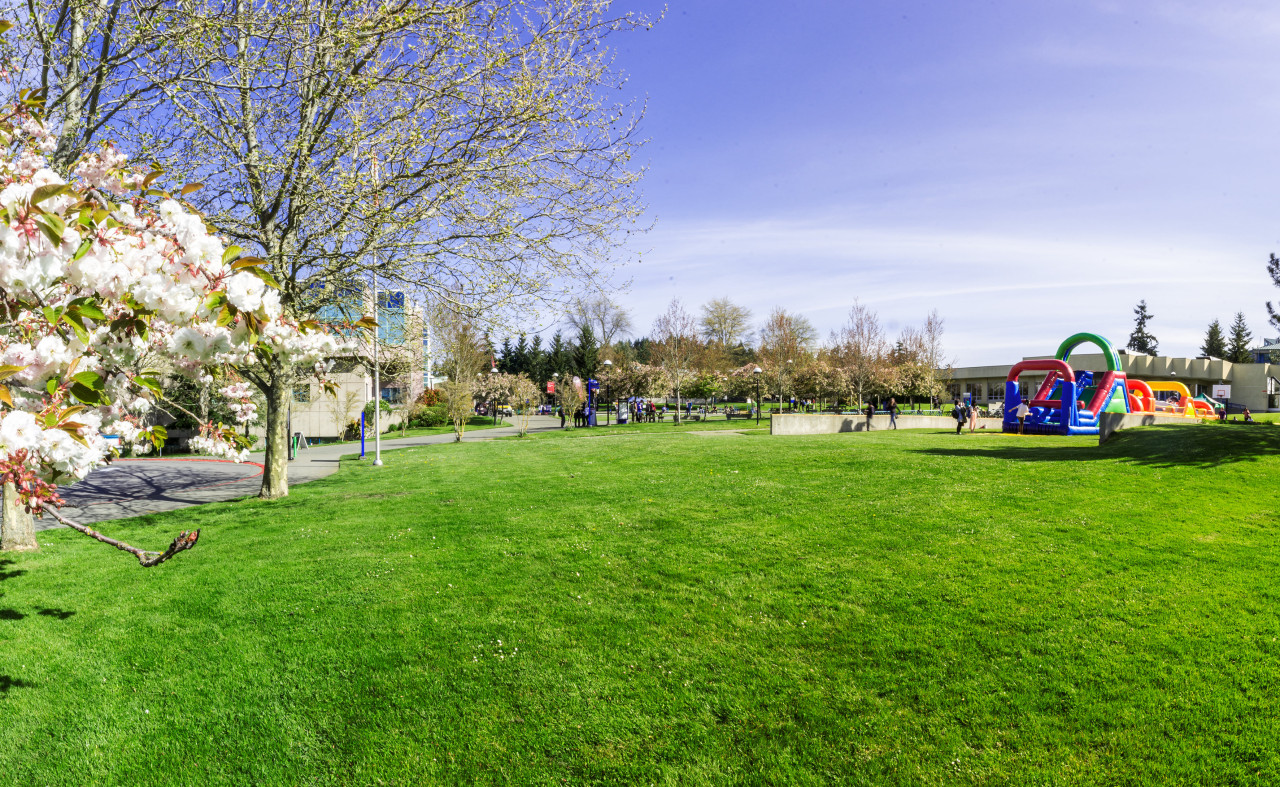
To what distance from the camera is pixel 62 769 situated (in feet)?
13.2

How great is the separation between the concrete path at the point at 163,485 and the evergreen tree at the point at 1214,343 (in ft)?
338

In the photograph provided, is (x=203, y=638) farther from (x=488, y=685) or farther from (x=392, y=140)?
(x=392, y=140)

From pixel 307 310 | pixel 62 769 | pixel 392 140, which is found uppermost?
pixel 392 140

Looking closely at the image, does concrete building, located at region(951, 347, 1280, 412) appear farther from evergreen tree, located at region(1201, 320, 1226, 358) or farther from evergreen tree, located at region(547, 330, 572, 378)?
evergreen tree, located at region(547, 330, 572, 378)

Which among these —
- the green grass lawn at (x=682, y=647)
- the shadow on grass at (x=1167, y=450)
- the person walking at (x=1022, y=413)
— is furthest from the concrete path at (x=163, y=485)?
the person walking at (x=1022, y=413)

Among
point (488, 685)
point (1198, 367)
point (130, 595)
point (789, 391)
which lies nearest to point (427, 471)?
point (130, 595)

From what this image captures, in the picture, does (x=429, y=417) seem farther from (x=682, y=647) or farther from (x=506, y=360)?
(x=682, y=647)

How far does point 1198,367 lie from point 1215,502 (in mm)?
75058

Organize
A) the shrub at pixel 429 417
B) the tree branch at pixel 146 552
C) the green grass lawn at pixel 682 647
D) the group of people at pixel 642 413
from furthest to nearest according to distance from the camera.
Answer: the group of people at pixel 642 413, the shrub at pixel 429 417, the green grass lawn at pixel 682 647, the tree branch at pixel 146 552

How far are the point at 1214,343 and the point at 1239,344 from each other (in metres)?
3.34

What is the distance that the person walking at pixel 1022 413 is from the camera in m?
24.3

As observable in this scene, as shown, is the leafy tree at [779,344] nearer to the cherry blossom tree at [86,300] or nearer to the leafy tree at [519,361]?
the leafy tree at [519,361]

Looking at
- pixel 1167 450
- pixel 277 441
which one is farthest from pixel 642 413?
pixel 1167 450

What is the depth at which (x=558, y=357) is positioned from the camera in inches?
2749
